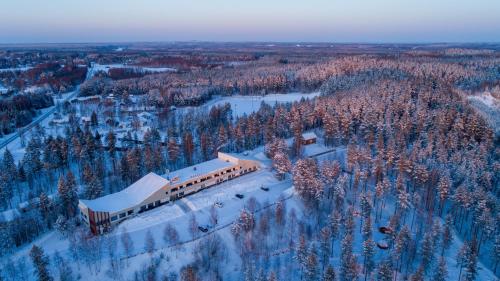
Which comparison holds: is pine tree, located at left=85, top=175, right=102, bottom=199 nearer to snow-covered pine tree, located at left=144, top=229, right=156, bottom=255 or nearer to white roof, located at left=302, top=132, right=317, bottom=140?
snow-covered pine tree, located at left=144, top=229, right=156, bottom=255

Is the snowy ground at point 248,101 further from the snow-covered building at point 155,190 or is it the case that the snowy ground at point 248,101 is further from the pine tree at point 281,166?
the pine tree at point 281,166

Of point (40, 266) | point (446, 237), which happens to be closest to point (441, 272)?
point (446, 237)

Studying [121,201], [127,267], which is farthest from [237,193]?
[127,267]

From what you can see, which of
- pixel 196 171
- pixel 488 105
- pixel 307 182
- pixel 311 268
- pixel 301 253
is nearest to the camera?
pixel 311 268

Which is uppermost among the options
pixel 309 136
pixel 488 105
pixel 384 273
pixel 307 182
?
pixel 488 105

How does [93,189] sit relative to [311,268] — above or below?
above

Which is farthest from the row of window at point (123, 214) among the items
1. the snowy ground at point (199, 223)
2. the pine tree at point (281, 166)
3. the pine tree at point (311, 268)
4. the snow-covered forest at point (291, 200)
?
the pine tree at point (311, 268)

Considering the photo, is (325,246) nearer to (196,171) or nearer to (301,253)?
(301,253)
